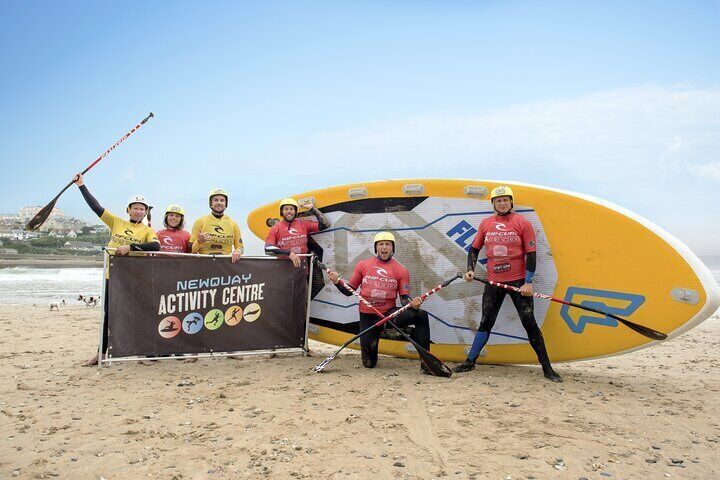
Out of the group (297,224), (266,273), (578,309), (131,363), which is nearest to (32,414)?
(131,363)

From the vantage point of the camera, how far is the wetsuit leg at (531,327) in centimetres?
439

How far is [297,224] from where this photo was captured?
5703 millimetres

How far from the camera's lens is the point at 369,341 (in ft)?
16.1

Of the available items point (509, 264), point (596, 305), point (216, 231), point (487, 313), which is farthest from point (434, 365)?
point (216, 231)

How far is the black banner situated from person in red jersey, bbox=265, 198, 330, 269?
0.13 m

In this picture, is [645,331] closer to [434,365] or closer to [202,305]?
[434,365]

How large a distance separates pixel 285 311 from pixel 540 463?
3.38m

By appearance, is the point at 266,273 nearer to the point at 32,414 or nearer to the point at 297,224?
the point at 297,224

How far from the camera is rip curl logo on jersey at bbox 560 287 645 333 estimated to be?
175 inches

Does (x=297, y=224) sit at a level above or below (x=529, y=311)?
above

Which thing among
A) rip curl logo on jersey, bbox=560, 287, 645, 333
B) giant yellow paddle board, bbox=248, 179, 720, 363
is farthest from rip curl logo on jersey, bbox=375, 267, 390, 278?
rip curl logo on jersey, bbox=560, 287, 645, 333

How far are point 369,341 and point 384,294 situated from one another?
488 mm

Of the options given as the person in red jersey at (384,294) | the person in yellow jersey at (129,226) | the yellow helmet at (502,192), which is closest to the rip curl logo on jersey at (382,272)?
the person in red jersey at (384,294)

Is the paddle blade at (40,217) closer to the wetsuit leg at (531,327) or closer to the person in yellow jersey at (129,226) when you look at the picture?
the person in yellow jersey at (129,226)
